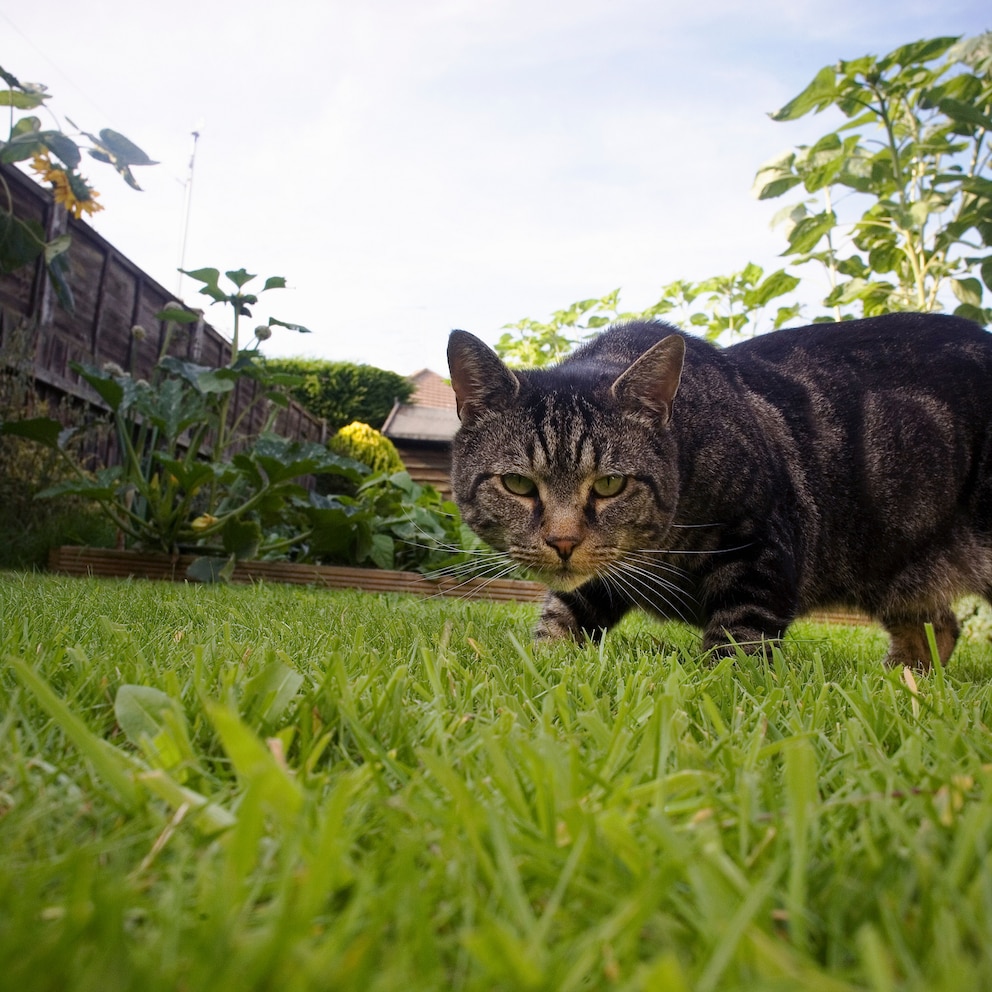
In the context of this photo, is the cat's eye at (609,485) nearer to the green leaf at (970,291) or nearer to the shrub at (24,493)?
the green leaf at (970,291)

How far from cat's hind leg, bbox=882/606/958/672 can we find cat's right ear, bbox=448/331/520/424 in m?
1.77

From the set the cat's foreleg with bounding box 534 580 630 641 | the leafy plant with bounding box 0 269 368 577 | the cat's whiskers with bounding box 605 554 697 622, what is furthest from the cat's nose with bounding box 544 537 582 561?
the leafy plant with bounding box 0 269 368 577

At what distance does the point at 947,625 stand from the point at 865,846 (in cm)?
286

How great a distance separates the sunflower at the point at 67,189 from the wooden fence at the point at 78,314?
55 centimetres

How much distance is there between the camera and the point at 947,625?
304cm

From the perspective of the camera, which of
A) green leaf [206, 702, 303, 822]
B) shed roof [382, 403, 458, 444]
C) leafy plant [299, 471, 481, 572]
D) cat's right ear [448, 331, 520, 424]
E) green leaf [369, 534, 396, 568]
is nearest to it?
green leaf [206, 702, 303, 822]

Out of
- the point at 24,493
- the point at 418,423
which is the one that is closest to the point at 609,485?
the point at 24,493

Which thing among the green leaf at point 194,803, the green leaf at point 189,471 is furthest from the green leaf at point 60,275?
the green leaf at point 194,803

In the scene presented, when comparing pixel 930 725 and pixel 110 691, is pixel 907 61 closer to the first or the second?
pixel 930 725

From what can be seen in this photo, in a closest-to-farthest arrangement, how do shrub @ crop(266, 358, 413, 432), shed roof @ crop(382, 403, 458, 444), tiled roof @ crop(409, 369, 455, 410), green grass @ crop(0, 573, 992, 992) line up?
green grass @ crop(0, 573, 992, 992)
shed roof @ crop(382, 403, 458, 444)
shrub @ crop(266, 358, 413, 432)
tiled roof @ crop(409, 369, 455, 410)

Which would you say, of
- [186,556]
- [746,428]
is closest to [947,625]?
[746,428]

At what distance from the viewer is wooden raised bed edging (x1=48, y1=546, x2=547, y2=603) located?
15.1 ft

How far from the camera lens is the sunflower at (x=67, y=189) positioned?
425 cm

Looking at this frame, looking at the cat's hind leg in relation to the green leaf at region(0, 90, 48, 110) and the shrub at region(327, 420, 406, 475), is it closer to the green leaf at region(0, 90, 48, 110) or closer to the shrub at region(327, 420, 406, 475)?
the green leaf at region(0, 90, 48, 110)
